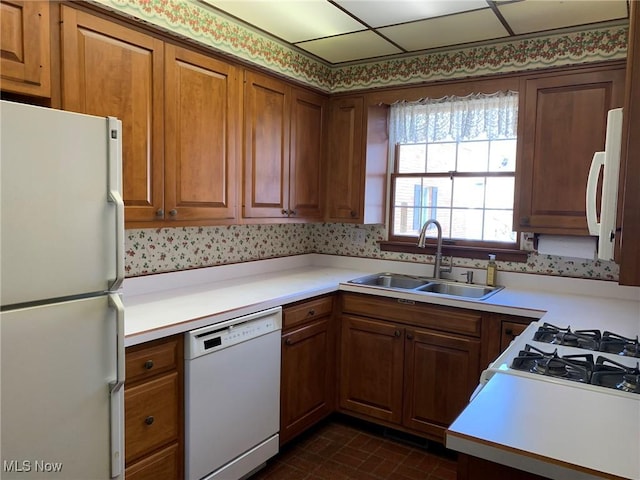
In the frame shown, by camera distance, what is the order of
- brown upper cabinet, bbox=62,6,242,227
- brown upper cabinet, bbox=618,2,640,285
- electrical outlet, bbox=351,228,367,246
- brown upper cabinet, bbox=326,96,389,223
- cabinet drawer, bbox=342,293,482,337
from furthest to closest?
electrical outlet, bbox=351,228,367,246 → brown upper cabinet, bbox=326,96,389,223 → cabinet drawer, bbox=342,293,482,337 → brown upper cabinet, bbox=62,6,242,227 → brown upper cabinet, bbox=618,2,640,285

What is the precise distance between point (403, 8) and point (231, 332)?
1.86 metres

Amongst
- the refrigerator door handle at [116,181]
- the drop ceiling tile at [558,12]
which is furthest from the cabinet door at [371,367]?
the drop ceiling tile at [558,12]

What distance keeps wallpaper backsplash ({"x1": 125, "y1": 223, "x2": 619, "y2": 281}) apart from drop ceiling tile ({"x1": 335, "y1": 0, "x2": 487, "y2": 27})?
59.3 inches

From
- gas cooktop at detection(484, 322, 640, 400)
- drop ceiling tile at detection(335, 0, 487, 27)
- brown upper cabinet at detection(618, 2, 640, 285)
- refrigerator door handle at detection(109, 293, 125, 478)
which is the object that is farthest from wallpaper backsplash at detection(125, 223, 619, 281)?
brown upper cabinet at detection(618, 2, 640, 285)

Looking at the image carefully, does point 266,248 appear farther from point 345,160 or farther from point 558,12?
point 558,12

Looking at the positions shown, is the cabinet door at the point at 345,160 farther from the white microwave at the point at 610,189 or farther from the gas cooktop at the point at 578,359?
the white microwave at the point at 610,189

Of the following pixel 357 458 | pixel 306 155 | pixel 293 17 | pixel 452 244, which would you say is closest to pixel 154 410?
pixel 357 458

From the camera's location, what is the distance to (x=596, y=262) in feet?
9.14

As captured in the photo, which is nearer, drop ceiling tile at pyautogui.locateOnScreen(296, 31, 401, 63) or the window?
drop ceiling tile at pyautogui.locateOnScreen(296, 31, 401, 63)

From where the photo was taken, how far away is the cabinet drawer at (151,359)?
5.90 ft

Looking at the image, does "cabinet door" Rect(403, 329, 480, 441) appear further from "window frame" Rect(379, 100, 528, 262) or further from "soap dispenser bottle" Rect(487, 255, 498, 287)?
"window frame" Rect(379, 100, 528, 262)

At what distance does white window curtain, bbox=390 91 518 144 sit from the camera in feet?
9.83

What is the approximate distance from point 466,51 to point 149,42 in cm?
194

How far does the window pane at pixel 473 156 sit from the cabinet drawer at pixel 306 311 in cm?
133
